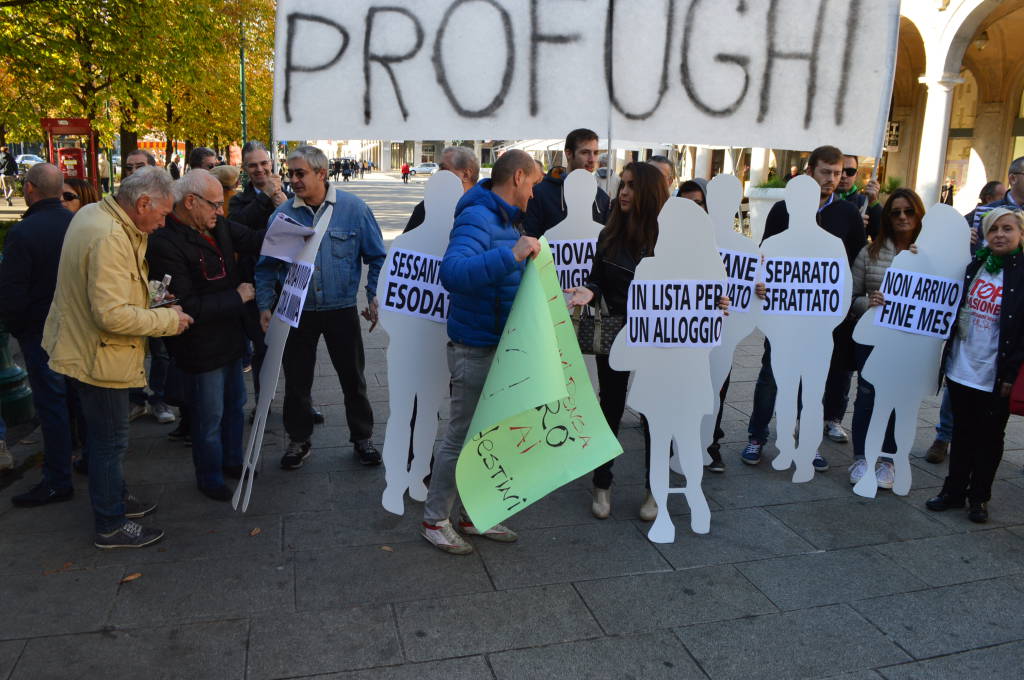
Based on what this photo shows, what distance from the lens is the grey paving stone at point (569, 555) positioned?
3719 mm

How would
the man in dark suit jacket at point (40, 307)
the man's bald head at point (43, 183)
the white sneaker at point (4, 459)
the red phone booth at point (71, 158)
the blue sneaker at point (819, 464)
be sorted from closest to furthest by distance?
the man in dark suit jacket at point (40, 307) < the man's bald head at point (43, 183) < the white sneaker at point (4, 459) < the blue sneaker at point (819, 464) < the red phone booth at point (71, 158)

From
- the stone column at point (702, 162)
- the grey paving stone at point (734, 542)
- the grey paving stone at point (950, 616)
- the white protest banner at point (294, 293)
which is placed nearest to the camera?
the grey paving stone at point (950, 616)

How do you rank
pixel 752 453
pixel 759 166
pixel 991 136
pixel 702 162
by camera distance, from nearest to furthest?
pixel 752 453 < pixel 991 136 < pixel 759 166 < pixel 702 162

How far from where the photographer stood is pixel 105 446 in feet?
12.5

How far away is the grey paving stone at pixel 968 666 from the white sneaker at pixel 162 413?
4.95 m

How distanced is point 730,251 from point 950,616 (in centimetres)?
220

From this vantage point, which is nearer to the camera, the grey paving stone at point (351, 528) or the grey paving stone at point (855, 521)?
the grey paving stone at point (351, 528)

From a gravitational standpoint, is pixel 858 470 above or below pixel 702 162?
below

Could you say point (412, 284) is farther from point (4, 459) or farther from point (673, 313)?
point (4, 459)

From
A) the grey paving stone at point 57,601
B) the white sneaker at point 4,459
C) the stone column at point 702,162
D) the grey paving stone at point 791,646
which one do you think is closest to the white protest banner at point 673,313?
the grey paving stone at point 791,646

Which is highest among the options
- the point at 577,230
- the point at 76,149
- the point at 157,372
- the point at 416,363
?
the point at 76,149

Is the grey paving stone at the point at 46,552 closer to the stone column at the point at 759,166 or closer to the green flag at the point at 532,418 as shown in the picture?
the green flag at the point at 532,418

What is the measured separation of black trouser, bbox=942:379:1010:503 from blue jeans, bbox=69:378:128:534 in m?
4.50

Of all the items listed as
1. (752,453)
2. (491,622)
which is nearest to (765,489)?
(752,453)
